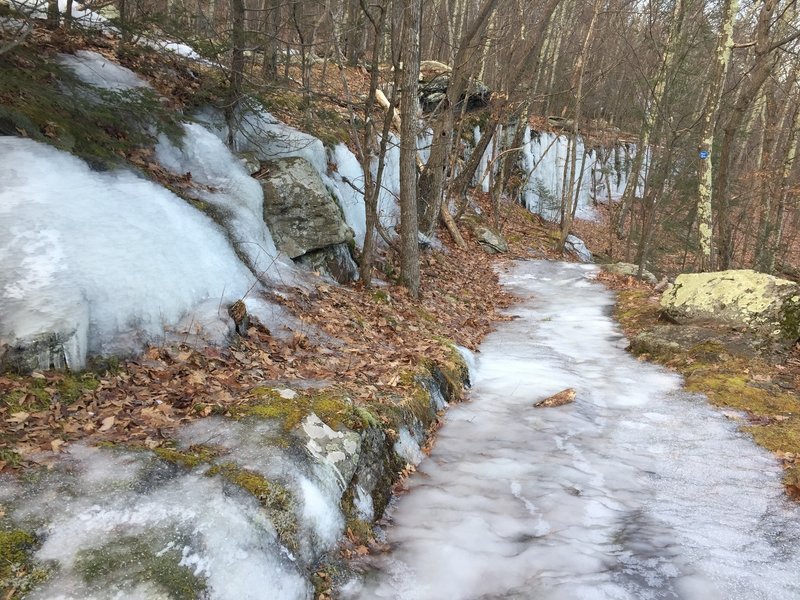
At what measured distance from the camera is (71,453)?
9.94 ft

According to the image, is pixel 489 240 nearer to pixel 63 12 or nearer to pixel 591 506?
pixel 63 12

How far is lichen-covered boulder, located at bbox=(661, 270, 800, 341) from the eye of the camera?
6.96 metres

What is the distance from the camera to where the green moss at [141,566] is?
7.71 ft

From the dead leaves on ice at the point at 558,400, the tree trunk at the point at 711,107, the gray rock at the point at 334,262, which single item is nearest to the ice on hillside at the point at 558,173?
the tree trunk at the point at 711,107

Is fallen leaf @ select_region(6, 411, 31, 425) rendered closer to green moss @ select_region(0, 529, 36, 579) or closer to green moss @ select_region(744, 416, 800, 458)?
green moss @ select_region(0, 529, 36, 579)

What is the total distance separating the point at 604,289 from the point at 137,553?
11550 mm

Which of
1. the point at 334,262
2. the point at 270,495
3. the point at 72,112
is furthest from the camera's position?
the point at 334,262

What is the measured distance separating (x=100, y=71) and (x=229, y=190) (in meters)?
2.30

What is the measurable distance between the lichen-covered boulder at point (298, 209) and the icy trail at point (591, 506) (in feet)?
11.4

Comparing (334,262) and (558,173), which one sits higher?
(558,173)

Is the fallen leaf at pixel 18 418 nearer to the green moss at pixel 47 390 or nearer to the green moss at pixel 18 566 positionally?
the green moss at pixel 47 390

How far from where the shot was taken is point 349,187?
10.1 metres

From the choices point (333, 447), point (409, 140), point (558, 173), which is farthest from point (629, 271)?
point (558, 173)

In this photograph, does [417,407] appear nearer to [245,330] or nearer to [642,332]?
[245,330]
